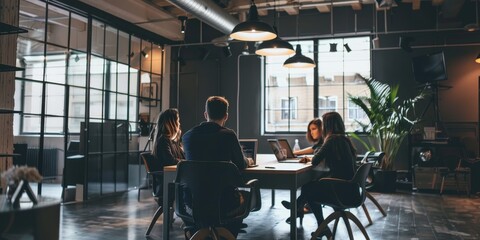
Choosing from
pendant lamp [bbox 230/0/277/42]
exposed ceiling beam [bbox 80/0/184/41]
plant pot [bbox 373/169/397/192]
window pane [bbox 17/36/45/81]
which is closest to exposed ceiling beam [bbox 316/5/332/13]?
exposed ceiling beam [bbox 80/0/184/41]

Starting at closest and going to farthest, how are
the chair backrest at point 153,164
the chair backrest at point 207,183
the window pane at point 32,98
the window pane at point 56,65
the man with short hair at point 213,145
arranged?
the chair backrest at point 207,183 < the man with short hair at point 213,145 < the chair backrest at point 153,164 < the window pane at point 56,65 < the window pane at point 32,98

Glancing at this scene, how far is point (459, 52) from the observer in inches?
330

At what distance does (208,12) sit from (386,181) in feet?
14.2

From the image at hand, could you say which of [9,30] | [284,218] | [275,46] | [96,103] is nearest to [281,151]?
[284,218]

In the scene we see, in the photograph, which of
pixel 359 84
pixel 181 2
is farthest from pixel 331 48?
pixel 181 2

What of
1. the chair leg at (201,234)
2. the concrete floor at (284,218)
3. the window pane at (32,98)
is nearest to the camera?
the chair leg at (201,234)

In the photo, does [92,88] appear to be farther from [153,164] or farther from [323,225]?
[323,225]

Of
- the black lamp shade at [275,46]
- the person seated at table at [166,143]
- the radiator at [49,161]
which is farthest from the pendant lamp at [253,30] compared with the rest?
the radiator at [49,161]

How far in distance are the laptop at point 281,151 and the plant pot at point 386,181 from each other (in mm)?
3295

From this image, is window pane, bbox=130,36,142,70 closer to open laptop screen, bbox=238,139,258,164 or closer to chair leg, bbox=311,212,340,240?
open laptop screen, bbox=238,139,258,164

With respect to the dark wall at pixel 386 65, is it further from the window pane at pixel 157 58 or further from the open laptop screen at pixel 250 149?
the open laptop screen at pixel 250 149

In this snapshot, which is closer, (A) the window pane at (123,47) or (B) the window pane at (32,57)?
(A) the window pane at (123,47)

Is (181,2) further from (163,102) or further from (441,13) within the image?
(441,13)

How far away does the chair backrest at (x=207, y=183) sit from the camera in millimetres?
2906
